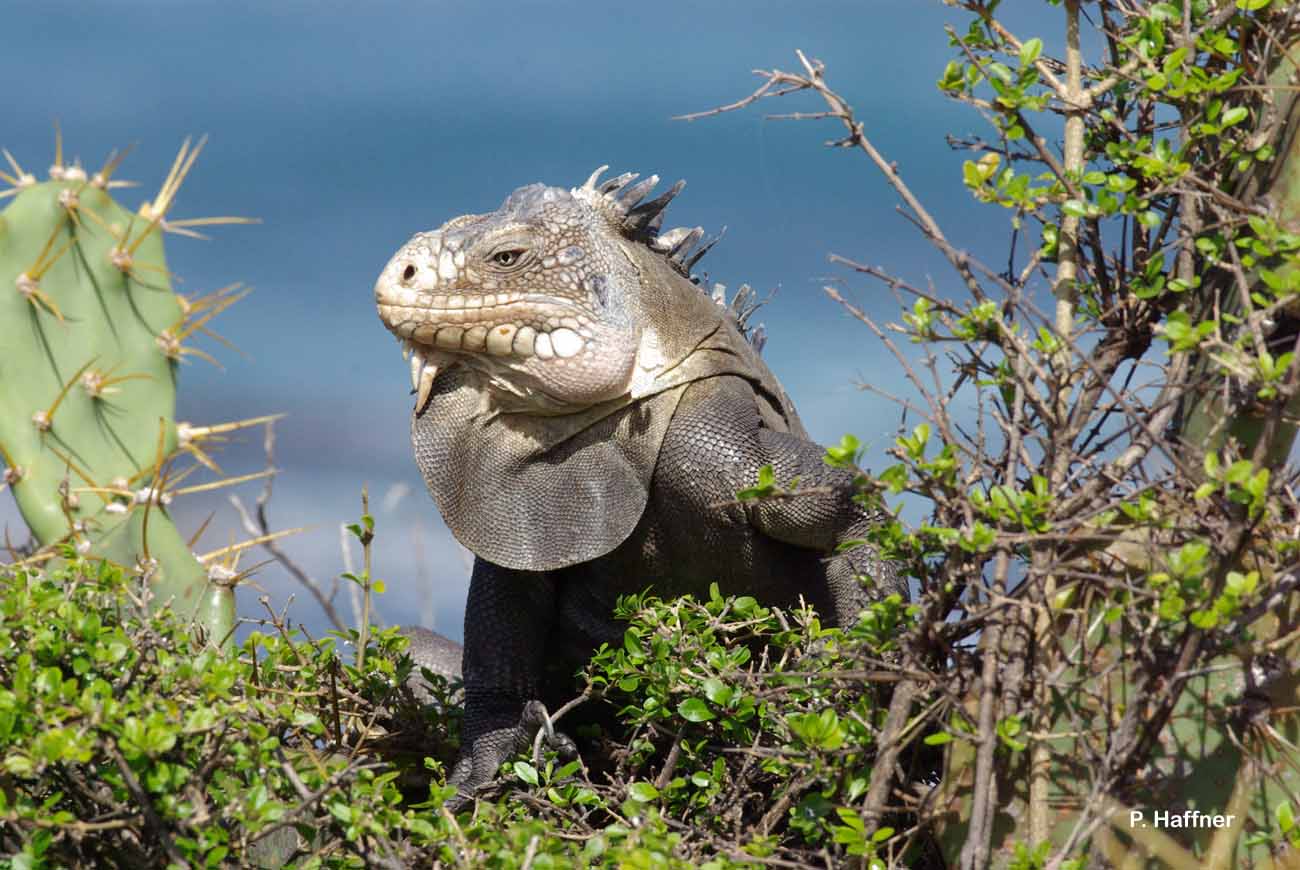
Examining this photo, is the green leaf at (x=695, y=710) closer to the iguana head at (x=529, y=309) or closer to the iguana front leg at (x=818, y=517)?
the iguana front leg at (x=818, y=517)

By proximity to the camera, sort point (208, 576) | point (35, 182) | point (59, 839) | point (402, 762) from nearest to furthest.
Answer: point (59, 839) → point (402, 762) → point (208, 576) → point (35, 182)

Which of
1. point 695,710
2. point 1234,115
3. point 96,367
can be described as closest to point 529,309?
point 695,710

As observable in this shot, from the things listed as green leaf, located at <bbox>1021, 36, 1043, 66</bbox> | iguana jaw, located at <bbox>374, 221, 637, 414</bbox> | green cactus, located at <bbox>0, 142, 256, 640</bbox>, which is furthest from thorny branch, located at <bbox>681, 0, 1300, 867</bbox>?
green cactus, located at <bbox>0, 142, 256, 640</bbox>

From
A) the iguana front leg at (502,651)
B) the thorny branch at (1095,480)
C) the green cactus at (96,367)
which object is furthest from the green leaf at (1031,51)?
the green cactus at (96,367)

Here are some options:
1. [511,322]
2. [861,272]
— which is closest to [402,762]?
[511,322]

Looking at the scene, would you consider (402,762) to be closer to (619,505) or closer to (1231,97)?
(619,505)

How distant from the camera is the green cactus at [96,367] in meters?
6.28

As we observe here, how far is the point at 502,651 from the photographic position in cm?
Result: 489

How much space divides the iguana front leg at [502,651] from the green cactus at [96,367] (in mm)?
1600

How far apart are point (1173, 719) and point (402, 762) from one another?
269 centimetres

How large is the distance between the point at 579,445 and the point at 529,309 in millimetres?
454

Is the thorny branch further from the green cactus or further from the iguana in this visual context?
the green cactus

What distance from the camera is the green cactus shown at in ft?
20.6

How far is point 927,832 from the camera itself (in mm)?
3447
